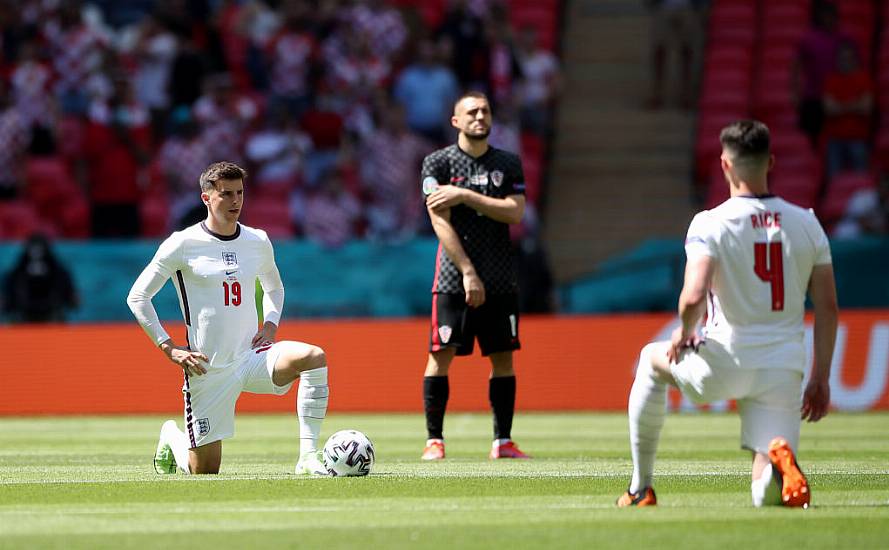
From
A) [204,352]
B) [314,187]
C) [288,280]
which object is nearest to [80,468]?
[204,352]

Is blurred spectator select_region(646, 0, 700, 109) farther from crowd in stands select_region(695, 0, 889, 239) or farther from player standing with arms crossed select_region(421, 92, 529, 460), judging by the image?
player standing with arms crossed select_region(421, 92, 529, 460)

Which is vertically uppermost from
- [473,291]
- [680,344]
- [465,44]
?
[465,44]

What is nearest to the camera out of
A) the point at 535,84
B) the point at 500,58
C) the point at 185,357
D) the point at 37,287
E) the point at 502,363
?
the point at 185,357

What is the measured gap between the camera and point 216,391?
8398mm

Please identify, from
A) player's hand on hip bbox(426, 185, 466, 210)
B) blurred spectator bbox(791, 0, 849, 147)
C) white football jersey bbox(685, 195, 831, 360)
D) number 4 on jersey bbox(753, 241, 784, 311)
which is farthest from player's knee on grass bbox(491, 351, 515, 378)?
blurred spectator bbox(791, 0, 849, 147)

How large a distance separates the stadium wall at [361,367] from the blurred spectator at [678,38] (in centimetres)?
747

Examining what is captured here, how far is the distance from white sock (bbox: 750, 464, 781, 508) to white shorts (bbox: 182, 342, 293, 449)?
302 centimetres

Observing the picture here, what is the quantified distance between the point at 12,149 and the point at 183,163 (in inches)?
90.9

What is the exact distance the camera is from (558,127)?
75.3ft

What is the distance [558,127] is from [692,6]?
275 centimetres

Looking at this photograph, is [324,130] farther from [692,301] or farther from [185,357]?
[692,301]

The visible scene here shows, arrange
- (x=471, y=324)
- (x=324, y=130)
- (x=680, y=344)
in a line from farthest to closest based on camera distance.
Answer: (x=324, y=130)
(x=471, y=324)
(x=680, y=344)

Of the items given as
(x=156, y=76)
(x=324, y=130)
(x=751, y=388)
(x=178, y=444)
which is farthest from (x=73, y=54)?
(x=751, y=388)

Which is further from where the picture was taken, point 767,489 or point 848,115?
point 848,115
